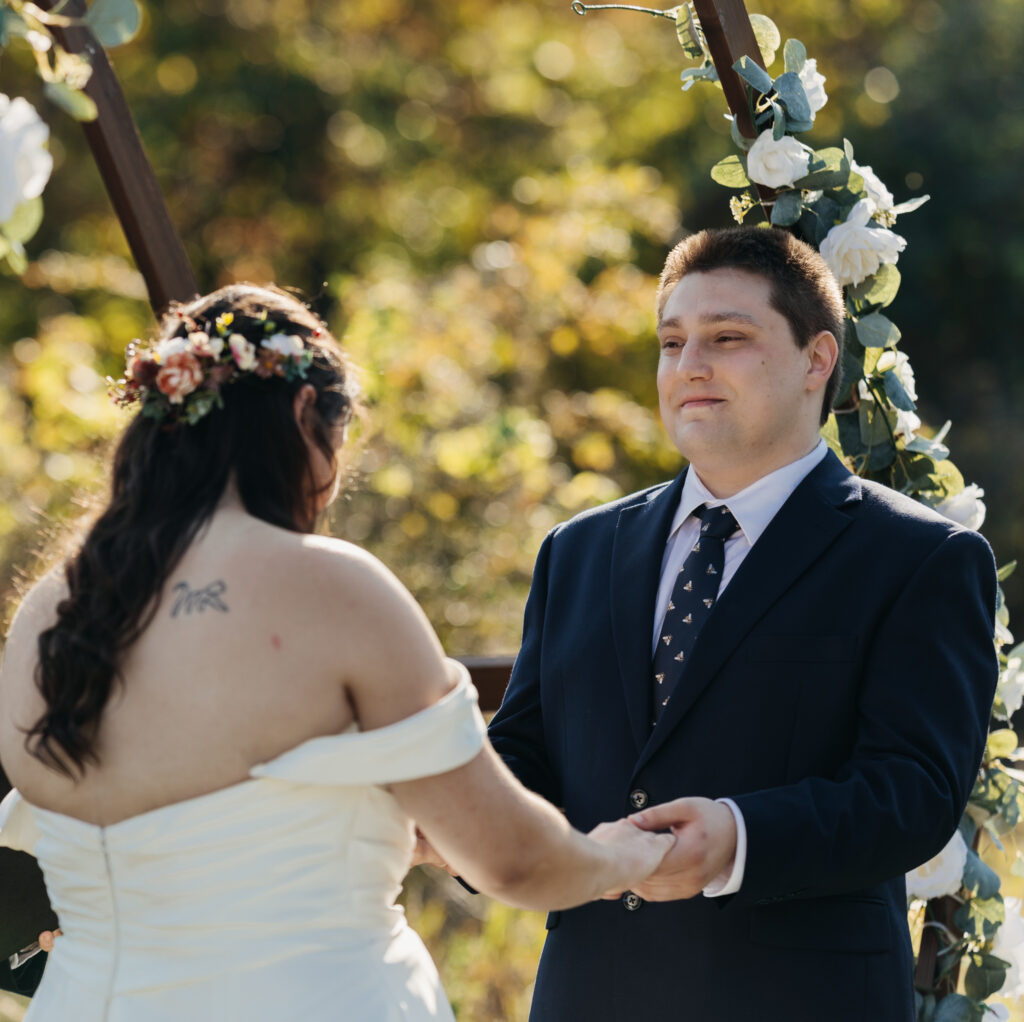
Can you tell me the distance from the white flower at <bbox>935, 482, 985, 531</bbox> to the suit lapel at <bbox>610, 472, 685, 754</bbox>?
66cm

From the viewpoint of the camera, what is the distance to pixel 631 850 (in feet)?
6.72

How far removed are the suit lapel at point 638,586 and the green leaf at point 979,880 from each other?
37.9 inches

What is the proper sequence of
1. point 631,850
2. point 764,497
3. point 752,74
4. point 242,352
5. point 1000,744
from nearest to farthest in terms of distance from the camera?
1. point 242,352
2. point 631,850
3. point 764,497
4. point 752,74
5. point 1000,744

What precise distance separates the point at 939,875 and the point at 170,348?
6.34ft

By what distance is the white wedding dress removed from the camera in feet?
5.78

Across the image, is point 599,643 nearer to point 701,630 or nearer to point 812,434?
point 701,630

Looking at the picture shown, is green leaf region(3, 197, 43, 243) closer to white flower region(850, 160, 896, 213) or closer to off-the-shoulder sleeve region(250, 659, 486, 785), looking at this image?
off-the-shoulder sleeve region(250, 659, 486, 785)

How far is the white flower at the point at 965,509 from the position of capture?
2.94m

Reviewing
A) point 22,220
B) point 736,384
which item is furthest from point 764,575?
point 22,220

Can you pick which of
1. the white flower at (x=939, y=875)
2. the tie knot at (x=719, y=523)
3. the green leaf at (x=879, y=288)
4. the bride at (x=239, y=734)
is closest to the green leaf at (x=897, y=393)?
the green leaf at (x=879, y=288)

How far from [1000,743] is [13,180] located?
2307 millimetres

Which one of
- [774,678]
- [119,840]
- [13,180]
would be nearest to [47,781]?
[119,840]

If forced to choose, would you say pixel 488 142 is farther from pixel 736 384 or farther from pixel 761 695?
pixel 761 695

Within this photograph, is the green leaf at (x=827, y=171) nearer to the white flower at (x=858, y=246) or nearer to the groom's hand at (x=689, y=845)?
the white flower at (x=858, y=246)
